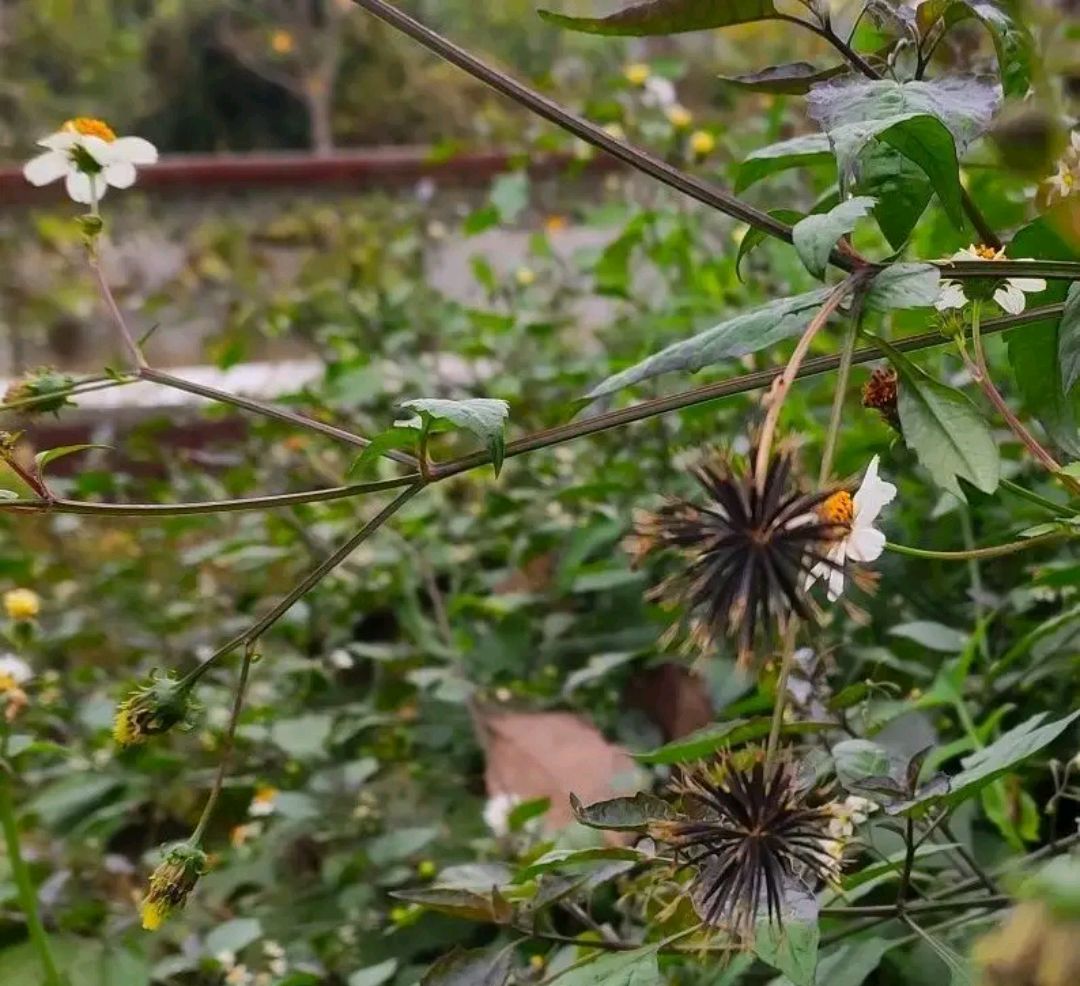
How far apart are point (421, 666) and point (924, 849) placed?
0.52m

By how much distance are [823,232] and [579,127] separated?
0.11m

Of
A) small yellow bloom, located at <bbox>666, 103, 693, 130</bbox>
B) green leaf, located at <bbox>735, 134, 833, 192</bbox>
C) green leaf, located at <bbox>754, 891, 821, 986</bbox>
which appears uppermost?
small yellow bloom, located at <bbox>666, 103, 693, 130</bbox>

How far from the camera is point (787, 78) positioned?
0.44 meters

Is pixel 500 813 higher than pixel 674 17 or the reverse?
the reverse

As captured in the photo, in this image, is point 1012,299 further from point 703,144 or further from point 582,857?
point 703,144

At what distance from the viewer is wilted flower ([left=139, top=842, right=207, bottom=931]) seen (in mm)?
375

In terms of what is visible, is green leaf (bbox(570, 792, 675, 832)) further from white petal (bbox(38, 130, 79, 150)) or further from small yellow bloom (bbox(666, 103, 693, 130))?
small yellow bloom (bbox(666, 103, 693, 130))

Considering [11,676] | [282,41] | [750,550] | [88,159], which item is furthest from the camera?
[282,41]

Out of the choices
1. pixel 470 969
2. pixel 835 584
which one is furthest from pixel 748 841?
pixel 470 969

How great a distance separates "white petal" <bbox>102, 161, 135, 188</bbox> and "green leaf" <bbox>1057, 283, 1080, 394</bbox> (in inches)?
14.4

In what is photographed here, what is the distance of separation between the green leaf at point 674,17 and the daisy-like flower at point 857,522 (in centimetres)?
17

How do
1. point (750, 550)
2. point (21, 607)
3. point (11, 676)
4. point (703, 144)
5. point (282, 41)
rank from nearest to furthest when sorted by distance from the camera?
point (750, 550) → point (11, 676) → point (21, 607) → point (703, 144) → point (282, 41)

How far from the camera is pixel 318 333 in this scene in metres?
1.51

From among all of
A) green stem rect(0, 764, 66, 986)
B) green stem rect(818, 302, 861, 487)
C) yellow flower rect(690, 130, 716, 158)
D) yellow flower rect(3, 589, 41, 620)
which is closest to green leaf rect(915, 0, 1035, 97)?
green stem rect(818, 302, 861, 487)
